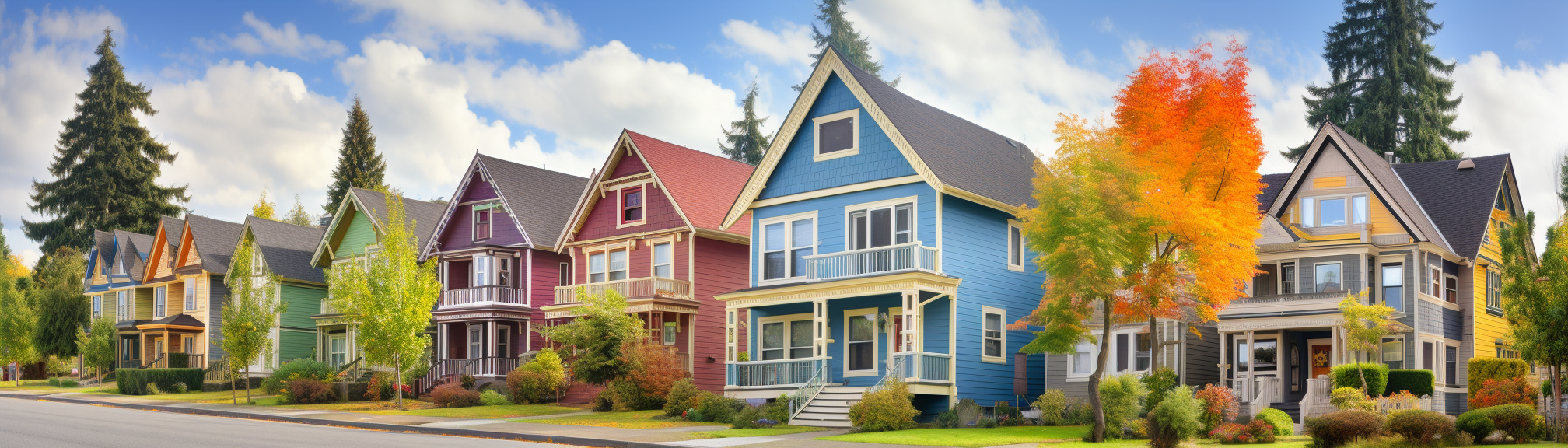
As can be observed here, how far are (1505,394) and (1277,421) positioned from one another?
851 cm

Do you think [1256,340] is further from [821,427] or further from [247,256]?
[247,256]

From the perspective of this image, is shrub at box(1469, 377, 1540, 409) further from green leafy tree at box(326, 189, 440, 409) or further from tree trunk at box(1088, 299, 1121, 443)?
green leafy tree at box(326, 189, 440, 409)

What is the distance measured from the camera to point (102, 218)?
3041 inches

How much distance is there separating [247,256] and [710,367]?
1706cm

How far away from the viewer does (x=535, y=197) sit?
43625mm

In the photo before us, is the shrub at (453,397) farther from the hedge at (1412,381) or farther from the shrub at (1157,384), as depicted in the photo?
the hedge at (1412,381)

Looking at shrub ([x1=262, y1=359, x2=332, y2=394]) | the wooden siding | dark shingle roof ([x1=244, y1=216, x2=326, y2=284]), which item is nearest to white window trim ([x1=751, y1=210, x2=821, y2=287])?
the wooden siding

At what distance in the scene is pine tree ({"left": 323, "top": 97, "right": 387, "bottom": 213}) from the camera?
A: 261 feet

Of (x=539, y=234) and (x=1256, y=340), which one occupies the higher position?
(x=539, y=234)

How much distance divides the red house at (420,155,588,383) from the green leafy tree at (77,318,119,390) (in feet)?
58.7

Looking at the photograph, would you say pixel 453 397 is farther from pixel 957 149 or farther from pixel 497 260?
pixel 957 149

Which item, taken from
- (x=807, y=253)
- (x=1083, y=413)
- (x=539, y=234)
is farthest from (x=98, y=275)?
(x=1083, y=413)

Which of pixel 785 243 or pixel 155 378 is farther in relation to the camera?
pixel 155 378

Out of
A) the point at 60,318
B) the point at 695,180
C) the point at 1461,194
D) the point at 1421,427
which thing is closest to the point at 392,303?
the point at 695,180
